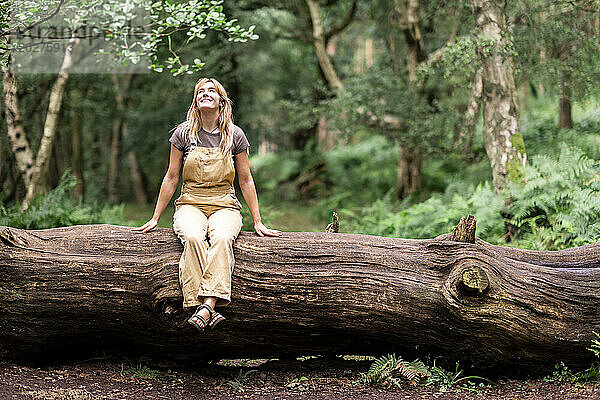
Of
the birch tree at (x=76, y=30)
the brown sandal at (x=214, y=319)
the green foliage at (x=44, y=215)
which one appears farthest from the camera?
the green foliage at (x=44, y=215)

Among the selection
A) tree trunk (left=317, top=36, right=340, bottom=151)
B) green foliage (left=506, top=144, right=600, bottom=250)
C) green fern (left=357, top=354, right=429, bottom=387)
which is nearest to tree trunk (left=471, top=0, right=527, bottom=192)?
green foliage (left=506, top=144, right=600, bottom=250)

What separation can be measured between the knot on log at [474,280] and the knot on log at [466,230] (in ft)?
1.42

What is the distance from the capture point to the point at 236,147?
5.67 meters

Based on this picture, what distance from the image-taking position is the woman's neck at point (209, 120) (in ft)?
18.2

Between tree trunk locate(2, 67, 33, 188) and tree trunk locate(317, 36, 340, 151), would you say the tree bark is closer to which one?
tree trunk locate(317, 36, 340, 151)

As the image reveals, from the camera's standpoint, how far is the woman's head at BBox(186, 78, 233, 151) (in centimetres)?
547

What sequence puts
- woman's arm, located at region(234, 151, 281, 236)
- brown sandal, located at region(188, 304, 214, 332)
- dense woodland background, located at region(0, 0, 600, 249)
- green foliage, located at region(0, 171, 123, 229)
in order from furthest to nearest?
dense woodland background, located at region(0, 0, 600, 249), green foliage, located at region(0, 171, 123, 229), woman's arm, located at region(234, 151, 281, 236), brown sandal, located at region(188, 304, 214, 332)

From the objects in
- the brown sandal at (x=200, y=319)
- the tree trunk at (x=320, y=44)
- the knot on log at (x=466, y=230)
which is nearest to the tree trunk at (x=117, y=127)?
the tree trunk at (x=320, y=44)

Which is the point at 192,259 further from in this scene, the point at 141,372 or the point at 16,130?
the point at 16,130

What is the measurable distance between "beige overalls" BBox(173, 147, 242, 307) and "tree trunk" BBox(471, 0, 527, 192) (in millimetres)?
5502

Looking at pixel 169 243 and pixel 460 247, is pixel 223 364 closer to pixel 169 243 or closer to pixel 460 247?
pixel 169 243

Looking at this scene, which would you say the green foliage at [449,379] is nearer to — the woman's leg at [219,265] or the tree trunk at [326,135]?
the woman's leg at [219,265]

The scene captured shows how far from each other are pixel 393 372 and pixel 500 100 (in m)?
5.65

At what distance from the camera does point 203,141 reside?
561cm
